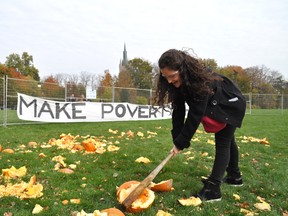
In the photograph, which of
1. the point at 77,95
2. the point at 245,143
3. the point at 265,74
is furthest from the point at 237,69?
the point at 245,143

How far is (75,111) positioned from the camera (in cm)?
1455

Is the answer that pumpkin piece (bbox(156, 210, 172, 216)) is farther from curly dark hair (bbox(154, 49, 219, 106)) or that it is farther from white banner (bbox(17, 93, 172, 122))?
white banner (bbox(17, 93, 172, 122))

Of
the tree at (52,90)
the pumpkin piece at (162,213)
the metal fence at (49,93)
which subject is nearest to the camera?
the pumpkin piece at (162,213)

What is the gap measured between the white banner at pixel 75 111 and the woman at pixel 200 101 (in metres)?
9.01

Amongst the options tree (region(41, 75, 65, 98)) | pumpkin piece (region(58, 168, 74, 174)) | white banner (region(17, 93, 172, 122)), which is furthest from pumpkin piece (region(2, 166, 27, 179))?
tree (region(41, 75, 65, 98))

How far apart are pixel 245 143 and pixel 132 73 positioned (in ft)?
195

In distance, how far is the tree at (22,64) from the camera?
61406 mm

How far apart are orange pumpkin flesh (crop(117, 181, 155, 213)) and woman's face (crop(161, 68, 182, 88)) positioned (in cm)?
137

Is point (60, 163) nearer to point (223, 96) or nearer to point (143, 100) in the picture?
point (223, 96)

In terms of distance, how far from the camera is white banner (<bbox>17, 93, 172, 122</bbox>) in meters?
12.8

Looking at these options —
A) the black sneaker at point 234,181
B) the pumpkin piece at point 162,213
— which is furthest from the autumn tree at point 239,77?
the pumpkin piece at point 162,213

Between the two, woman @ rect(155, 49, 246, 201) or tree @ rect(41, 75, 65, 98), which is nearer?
woman @ rect(155, 49, 246, 201)

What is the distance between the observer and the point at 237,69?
73.9 meters

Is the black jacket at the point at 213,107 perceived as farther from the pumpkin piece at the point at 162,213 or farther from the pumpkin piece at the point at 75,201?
the pumpkin piece at the point at 75,201
